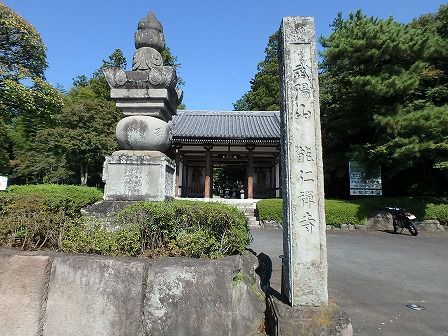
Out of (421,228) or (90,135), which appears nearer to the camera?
(421,228)

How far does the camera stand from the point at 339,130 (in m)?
14.2

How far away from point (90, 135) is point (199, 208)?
20.4 metres

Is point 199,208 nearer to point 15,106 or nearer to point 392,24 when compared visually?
point 392,24

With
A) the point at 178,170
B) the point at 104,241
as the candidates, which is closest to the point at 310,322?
the point at 104,241

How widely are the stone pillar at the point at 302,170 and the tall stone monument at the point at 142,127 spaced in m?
2.19

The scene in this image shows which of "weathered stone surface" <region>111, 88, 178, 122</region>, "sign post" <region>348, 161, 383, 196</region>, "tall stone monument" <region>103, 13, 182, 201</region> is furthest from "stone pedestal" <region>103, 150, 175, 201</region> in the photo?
"sign post" <region>348, 161, 383, 196</region>

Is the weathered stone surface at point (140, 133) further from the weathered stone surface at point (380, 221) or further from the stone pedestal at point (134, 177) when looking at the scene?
the weathered stone surface at point (380, 221)

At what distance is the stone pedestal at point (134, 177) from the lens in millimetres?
4297

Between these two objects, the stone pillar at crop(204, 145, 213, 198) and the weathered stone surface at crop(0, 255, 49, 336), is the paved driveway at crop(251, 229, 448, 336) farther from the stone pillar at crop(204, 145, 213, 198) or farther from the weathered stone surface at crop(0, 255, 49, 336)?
the stone pillar at crop(204, 145, 213, 198)

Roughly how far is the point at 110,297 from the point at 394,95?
511 inches

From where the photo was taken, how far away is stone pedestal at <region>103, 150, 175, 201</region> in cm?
430

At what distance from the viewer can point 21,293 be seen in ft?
8.41

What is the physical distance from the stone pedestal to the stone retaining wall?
1.72 m

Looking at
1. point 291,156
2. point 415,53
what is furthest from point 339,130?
point 291,156
